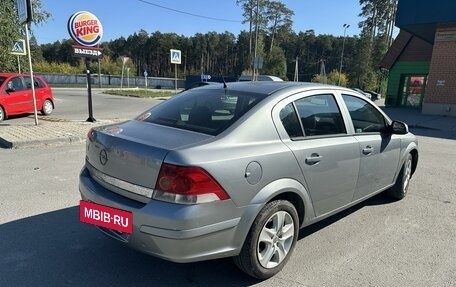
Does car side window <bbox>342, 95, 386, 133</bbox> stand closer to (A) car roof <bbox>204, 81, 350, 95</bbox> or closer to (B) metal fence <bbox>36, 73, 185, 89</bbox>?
(A) car roof <bbox>204, 81, 350, 95</bbox>

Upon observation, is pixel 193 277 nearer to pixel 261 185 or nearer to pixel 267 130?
pixel 261 185

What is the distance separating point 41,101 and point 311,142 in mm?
12944

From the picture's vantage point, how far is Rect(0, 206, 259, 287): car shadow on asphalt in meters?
3.13

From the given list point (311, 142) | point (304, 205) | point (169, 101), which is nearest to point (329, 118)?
point (311, 142)

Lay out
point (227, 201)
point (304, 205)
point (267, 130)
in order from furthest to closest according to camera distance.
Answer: point (304, 205) → point (267, 130) → point (227, 201)

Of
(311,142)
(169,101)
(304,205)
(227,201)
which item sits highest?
(169,101)

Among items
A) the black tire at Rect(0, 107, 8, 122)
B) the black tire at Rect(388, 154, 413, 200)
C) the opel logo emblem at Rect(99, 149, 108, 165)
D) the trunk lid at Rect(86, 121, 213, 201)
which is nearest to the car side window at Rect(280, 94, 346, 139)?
the trunk lid at Rect(86, 121, 213, 201)

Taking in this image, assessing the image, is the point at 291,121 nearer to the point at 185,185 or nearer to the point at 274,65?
the point at 185,185

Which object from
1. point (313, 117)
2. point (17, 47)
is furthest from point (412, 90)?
point (313, 117)

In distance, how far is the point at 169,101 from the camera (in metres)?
4.10

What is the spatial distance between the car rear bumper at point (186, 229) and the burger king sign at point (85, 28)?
370 inches

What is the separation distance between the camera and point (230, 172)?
284 centimetres

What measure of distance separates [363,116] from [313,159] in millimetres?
1335

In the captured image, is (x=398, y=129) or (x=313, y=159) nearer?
(x=313, y=159)
